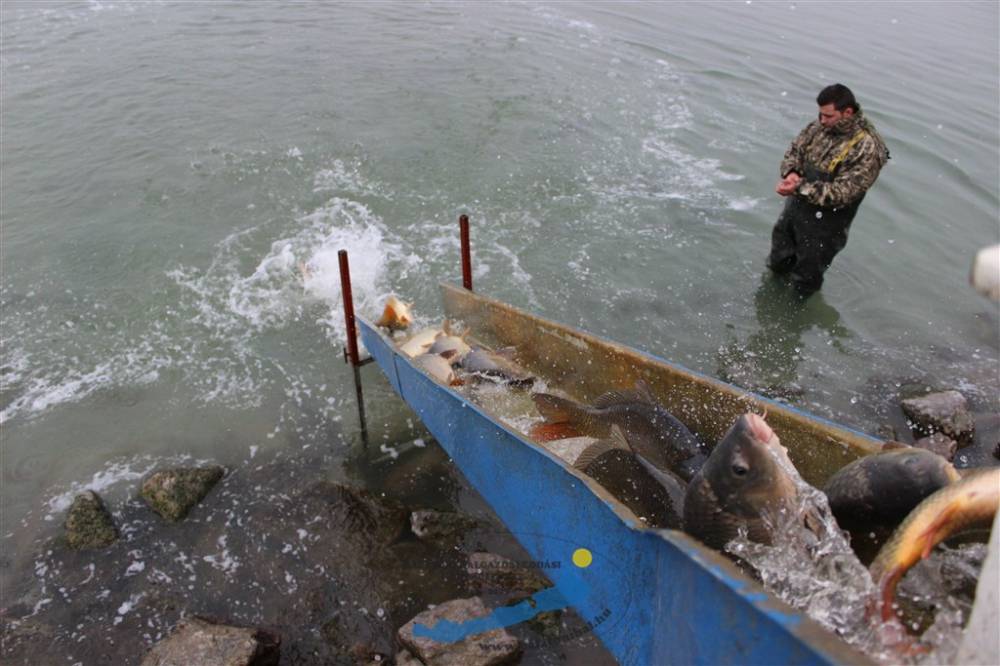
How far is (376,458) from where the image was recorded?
252 inches

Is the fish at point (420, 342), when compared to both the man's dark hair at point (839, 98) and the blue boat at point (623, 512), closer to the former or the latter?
the blue boat at point (623, 512)

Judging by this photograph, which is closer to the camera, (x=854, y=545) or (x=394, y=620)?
(x=854, y=545)

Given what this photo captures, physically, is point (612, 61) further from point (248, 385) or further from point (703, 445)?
point (703, 445)

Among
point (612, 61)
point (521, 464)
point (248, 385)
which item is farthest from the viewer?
point (612, 61)

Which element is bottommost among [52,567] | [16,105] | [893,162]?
[52,567]

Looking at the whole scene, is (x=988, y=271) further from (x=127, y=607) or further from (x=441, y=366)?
(x=127, y=607)

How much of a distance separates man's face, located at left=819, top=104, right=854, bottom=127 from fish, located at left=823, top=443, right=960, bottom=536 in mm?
4882

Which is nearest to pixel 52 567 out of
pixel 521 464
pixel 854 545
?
pixel 521 464

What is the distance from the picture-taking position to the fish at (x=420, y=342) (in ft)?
22.1

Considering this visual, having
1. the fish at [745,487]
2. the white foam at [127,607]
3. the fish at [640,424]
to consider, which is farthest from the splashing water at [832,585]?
the white foam at [127,607]

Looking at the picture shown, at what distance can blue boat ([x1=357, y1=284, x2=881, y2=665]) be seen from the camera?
7.68 feet

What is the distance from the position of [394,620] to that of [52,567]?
2960 mm

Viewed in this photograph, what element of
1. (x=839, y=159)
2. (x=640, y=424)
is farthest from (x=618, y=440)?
(x=839, y=159)

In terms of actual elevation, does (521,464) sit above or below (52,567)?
above
